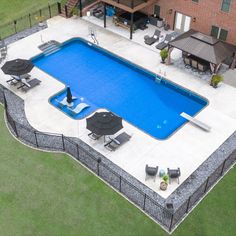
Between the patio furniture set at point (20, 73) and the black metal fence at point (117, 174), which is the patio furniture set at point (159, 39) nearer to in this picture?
the patio furniture set at point (20, 73)

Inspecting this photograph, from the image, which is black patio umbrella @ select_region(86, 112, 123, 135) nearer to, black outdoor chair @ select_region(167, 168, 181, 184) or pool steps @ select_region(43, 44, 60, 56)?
black outdoor chair @ select_region(167, 168, 181, 184)

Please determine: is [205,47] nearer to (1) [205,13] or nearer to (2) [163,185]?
(1) [205,13]

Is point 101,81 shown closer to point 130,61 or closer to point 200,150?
point 130,61

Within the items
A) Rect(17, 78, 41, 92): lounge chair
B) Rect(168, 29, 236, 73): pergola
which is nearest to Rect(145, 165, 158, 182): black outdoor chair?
Rect(168, 29, 236, 73): pergola

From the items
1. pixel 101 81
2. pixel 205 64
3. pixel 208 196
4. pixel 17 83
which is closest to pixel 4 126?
pixel 17 83

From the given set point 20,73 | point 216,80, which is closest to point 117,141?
point 20,73

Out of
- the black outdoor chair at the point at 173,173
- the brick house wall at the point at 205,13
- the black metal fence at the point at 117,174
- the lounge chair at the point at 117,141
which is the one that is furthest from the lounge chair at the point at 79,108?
the brick house wall at the point at 205,13
